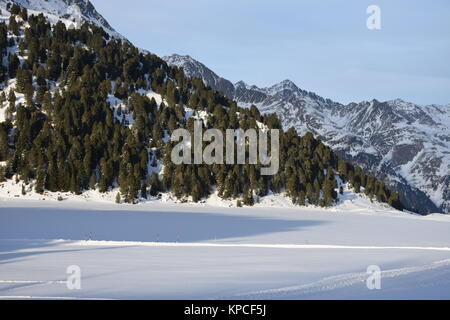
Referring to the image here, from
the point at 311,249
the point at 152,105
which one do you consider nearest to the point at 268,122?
the point at 152,105

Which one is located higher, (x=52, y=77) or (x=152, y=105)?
(x=52, y=77)

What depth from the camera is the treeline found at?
70.8 metres

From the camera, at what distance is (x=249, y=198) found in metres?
72.9

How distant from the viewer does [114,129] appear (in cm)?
8212

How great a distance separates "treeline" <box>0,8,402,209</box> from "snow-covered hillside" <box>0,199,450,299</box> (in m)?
27.4

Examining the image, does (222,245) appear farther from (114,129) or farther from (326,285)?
(114,129)

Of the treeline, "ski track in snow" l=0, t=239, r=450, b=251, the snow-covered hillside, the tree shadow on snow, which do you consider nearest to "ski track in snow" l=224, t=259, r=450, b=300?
the snow-covered hillside

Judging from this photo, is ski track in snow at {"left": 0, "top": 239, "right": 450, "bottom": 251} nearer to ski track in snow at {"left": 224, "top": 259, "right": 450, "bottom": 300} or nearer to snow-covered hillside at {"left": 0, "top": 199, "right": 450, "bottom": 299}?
snow-covered hillside at {"left": 0, "top": 199, "right": 450, "bottom": 299}

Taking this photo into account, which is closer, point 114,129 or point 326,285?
point 326,285

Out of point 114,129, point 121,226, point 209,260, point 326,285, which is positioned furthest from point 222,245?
point 114,129

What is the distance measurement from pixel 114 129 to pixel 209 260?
63091 millimetres

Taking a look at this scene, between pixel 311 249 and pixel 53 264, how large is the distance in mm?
15574
